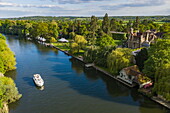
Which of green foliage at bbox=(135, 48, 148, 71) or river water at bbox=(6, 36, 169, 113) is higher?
green foliage at bbox=(135, 48, 148, 71)

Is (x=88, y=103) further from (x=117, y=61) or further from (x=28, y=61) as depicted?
(x=28, y=61)

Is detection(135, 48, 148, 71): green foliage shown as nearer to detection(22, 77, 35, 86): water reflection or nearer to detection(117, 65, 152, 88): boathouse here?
detection(117, 65, 152, 88): boathouse

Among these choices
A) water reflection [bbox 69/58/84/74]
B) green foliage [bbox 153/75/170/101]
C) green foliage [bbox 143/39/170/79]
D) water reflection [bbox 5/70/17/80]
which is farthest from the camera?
water reflection [bbox 69/58/84/74]

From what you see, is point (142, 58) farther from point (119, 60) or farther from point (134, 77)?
point (119, 60)

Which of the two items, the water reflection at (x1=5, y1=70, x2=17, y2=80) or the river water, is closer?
the river water

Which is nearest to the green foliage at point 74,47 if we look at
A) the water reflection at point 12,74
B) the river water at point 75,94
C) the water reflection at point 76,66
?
the water reflection at point 76,66

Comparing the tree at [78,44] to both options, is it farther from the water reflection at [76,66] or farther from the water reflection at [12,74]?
the water reflection at [12,74]

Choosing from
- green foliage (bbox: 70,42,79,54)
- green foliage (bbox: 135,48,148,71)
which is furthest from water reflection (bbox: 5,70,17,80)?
green foliage (bbox: 135,48,148,71)

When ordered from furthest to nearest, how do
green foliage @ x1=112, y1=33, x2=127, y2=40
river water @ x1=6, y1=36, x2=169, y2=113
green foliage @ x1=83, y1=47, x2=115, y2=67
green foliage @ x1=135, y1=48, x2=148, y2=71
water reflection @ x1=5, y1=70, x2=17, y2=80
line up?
green foliage @ x1=112, y1=33, x2=127, y2=40 → green foliage @ x1=83, y1=47, x2=115, y2=67 → water reflection @ x1=5, y1=70, x2=17, y2=80 → green foliage @ x1=135, y1=48, x2=148, y2=71 → river water @ x1=6, y1=36, x2=169, y2=113

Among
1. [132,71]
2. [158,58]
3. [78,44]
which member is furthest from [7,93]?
[78,44]
